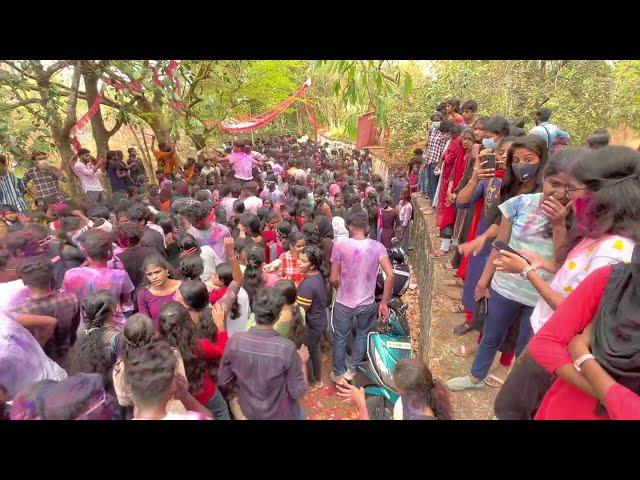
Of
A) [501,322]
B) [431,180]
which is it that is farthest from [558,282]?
[431,180]

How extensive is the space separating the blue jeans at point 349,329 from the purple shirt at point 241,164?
19.4 ft

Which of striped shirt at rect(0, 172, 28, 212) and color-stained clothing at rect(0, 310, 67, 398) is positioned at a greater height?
striped shirt at rect(0, 172, 28, 212)

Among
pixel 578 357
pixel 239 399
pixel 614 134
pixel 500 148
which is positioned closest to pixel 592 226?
pixel 578 357

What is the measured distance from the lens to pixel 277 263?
418 centimetres

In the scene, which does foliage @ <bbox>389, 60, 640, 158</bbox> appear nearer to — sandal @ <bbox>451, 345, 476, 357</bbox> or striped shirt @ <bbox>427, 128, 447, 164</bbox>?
striped shirt @ <bbox>427, 128, 447, 164</bbox>

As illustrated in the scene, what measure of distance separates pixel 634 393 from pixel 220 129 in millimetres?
14181

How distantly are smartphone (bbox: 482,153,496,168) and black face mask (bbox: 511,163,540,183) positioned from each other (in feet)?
1.80

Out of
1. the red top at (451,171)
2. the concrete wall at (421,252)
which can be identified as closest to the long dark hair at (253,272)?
the red top at (451,171)

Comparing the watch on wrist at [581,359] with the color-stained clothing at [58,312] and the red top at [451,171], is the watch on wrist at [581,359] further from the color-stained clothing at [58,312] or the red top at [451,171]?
the red top at [451,171]

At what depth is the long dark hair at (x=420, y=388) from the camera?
2.11 metres

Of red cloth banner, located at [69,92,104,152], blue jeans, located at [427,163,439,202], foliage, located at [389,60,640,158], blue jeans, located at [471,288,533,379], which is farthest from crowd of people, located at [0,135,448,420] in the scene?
foliage, located at [389,60,640,158]

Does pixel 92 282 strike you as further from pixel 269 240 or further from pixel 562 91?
pixel 562 91

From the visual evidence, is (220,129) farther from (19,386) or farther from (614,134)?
(19,386)

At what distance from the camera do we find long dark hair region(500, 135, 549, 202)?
2.75 meters
